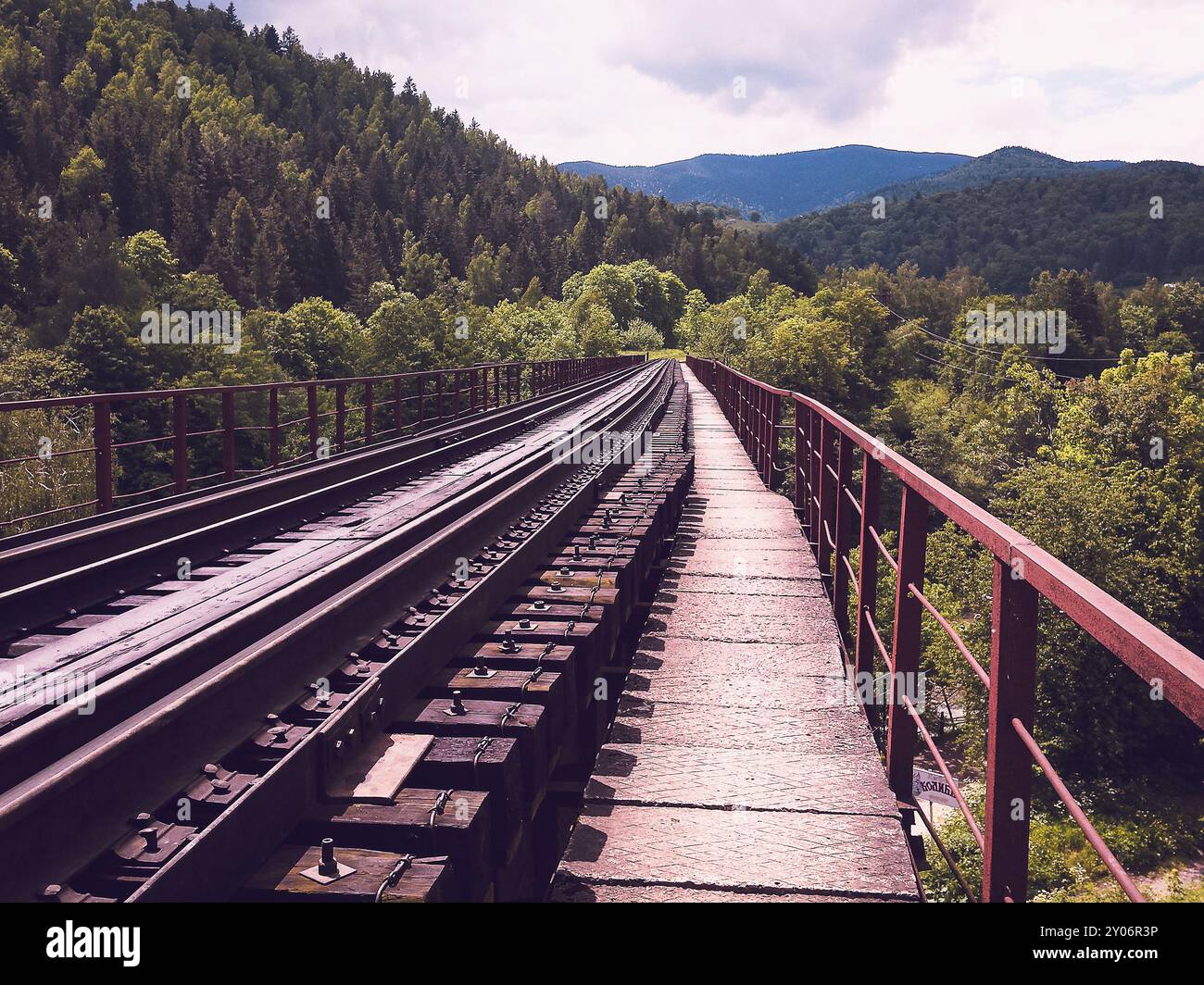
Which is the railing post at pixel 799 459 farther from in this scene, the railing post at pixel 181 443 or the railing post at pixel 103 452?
the railing post at pixel 103 452

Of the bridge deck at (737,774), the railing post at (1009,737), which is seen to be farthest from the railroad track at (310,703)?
the railing post at (1009,737)

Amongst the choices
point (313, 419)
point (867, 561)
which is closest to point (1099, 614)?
point (867, 561)

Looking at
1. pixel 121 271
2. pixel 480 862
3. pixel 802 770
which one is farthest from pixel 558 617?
pixel 121 271

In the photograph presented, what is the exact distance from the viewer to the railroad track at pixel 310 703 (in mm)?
2758

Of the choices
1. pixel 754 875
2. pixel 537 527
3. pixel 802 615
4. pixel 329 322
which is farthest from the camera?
pixel 329 322

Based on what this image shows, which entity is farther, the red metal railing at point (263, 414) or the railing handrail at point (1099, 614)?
the red metal railing at point (263, 414)

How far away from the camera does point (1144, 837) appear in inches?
1246

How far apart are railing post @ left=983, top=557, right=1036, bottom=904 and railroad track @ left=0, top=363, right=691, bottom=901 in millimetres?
1477

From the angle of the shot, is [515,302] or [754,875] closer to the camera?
[754,875]

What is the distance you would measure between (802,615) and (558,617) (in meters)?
2.08

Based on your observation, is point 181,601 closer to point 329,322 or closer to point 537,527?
point 537,527

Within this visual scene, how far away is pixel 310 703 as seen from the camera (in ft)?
12.9

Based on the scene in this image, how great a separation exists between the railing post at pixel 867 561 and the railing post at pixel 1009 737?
2550 mm

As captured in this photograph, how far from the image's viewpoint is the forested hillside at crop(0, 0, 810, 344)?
308 ft
